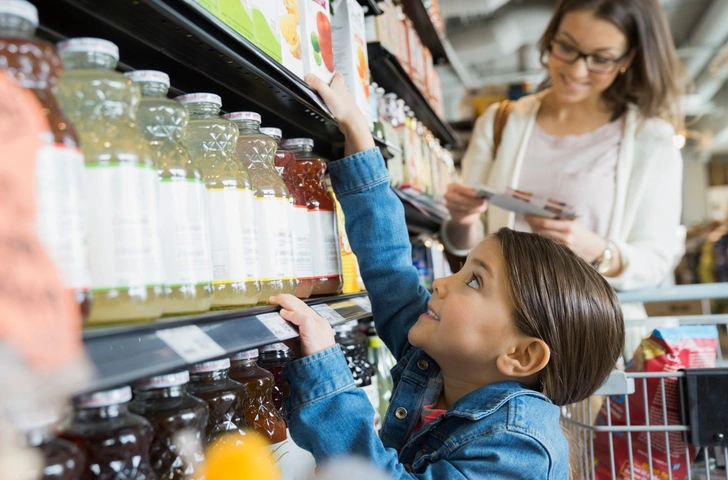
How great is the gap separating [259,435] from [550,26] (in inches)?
77.0

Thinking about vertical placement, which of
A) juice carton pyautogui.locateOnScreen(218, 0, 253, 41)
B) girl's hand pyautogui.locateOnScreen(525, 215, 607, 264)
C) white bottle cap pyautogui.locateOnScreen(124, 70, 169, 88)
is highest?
juice carton pyautogui.locateOnScreen(218, 0, 253, 41)

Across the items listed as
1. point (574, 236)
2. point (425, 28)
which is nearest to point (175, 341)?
point (574, 236)

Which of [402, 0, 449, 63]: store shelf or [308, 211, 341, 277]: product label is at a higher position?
[402, 0, 449, 63]: store shelf

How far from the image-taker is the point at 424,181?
296 centimetres

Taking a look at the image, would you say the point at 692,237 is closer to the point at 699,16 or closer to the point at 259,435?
the point at 699,16

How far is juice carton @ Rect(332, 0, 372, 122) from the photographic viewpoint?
1805 mm

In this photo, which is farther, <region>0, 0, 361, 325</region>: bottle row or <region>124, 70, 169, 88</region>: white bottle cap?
<region>124, 70, 169, 88</region>: white bottle cap

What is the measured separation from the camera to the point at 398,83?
279 cm

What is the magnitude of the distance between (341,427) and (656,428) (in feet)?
3.00

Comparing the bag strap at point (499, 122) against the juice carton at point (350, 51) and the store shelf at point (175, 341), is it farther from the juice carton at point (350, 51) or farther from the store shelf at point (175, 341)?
the store shelf at point (175, 341)

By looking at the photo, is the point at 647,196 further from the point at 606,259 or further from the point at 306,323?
the point at 306,323

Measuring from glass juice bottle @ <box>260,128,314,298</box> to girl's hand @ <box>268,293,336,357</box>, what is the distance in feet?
0.50

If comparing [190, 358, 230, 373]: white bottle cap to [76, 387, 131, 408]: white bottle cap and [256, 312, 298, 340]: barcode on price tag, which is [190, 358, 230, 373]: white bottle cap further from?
[76, 387, 131, 408]: white bottle cap

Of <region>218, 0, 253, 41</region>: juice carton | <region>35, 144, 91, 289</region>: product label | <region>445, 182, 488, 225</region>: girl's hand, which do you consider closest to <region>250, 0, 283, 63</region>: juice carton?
<region>218, 0, 253, 41</region>: juice carton
